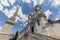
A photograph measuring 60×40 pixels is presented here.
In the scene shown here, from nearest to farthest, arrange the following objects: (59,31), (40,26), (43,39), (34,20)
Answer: (43,39)
(59,31)
(40,26)
(34,20)

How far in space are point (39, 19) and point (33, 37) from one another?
1174cm

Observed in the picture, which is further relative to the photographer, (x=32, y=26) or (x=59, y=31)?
(x=32, y=26)

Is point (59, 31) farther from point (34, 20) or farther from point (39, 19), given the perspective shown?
point (34, 20)

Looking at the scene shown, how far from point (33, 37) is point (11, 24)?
23.7 m

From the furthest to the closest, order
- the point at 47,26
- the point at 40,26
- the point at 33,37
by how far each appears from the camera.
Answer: the point at 40,26
the point at 47,26
the point at 33,37

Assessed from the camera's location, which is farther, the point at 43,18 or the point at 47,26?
the point at 43,18

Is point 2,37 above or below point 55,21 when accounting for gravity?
below

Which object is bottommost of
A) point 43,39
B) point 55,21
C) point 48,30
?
point 43,39

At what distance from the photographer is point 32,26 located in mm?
40281

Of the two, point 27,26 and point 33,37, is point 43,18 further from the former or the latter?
point 33,37

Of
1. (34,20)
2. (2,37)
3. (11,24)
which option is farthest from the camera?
(34,20)

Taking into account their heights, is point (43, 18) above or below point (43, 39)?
above

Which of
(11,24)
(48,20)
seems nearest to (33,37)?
(48,20)

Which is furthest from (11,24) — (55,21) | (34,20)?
(34,20)
